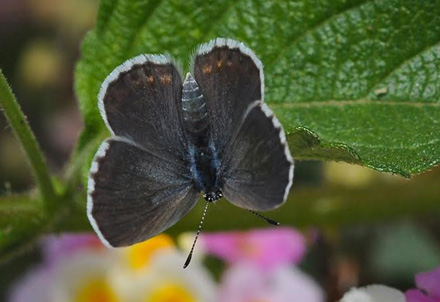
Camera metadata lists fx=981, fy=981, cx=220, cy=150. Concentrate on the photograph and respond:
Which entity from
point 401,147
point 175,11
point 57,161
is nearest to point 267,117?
point 401,147

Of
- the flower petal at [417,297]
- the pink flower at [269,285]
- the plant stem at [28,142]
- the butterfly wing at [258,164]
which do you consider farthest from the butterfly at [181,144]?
the pink flower at [269,285]

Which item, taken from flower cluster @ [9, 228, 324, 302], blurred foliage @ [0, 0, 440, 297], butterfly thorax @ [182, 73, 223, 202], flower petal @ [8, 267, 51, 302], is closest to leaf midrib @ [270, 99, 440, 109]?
blurred foliage @ [0, 0, 440, 297]

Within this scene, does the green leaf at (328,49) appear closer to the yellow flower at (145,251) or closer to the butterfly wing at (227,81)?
the butterfly wing at (227,81)

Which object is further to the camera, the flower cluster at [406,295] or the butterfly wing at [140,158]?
the flower cluster at [406,295]

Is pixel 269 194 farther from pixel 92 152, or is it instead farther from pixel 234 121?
pixel 92 152

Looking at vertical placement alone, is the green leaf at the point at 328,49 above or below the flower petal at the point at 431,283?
above

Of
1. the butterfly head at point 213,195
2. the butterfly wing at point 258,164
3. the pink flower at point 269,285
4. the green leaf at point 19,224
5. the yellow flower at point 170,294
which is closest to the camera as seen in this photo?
the butterfly wing at point 258,164

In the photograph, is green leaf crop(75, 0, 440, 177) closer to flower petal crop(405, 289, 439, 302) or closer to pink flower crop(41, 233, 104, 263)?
flower petal crop(405, 289, 439, 302)
